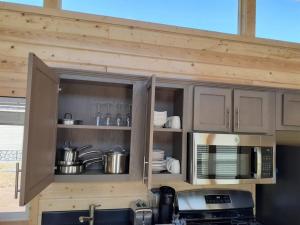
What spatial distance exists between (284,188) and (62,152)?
5.64 ft

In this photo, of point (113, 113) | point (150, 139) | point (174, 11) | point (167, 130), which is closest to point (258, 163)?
point (167, 130)

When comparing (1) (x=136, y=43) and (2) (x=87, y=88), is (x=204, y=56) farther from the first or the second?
(2) (x=87, y=88)

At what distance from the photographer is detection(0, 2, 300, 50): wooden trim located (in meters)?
2.14

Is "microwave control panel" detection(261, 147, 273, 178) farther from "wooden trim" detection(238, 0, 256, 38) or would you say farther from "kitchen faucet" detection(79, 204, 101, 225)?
"kitchen faucet" detection(79, 204, 101, 225)

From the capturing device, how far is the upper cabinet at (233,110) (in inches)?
81.4

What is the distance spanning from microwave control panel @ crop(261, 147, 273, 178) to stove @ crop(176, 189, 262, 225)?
1.32 ft

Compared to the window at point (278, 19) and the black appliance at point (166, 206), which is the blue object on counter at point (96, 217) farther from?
the window at point (278, 19)

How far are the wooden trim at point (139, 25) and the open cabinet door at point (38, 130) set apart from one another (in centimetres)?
75

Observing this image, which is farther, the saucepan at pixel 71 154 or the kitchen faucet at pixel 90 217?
the kitchen faucet at pixel 90 217

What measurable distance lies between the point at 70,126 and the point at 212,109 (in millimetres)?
1059

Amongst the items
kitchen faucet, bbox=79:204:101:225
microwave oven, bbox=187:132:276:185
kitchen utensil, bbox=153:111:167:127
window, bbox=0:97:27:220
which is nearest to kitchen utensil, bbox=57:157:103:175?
kitchen faucet, bbox=79:204:101:225

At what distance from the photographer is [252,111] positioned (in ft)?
7.11

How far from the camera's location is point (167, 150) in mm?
2309

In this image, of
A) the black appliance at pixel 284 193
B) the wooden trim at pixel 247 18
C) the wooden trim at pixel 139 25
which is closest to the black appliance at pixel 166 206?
the black appliance at pixel 284 193
